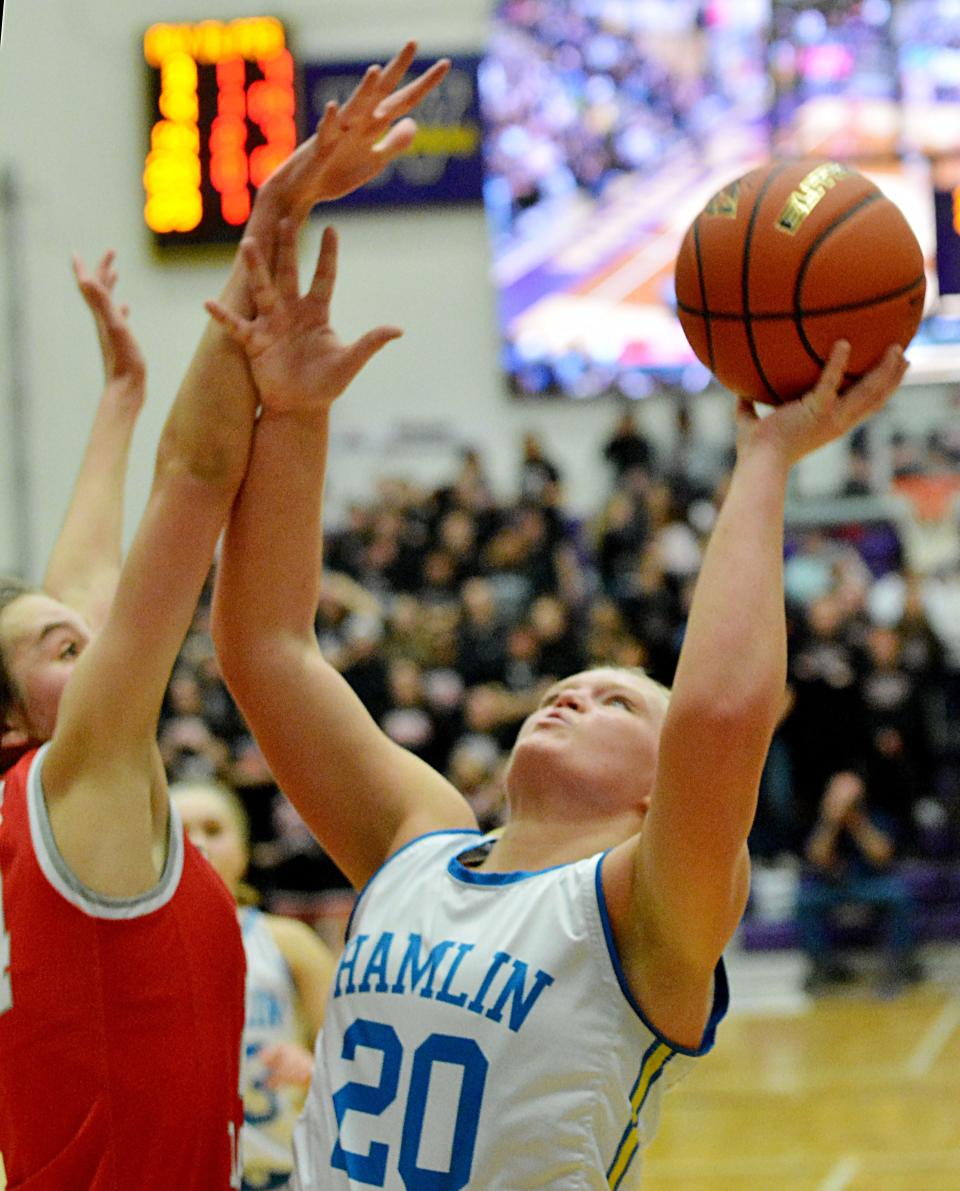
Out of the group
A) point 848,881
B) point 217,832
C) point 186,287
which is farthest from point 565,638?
point 217,832

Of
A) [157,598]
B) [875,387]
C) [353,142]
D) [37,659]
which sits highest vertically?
[353,142]

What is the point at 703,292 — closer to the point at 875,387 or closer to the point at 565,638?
the point at 875,387

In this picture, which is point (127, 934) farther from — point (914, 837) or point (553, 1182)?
point (914, 837)

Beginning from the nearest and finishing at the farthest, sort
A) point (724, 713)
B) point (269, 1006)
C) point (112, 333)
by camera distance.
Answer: point (724, 713) → point (112, 333) → point (269, 1006)

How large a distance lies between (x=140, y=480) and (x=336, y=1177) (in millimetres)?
11286

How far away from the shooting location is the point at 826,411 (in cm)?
196

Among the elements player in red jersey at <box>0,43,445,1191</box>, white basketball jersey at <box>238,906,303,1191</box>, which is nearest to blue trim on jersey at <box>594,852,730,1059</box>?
player in red jersey at <box>0,43,445,1191</box>

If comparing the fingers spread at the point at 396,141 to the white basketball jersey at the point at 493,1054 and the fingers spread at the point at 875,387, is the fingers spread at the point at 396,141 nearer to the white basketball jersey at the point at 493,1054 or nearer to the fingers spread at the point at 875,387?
the fingers spread at the point at 875,387

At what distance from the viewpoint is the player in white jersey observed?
11.3 feet

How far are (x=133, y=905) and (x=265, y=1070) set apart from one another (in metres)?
1.61

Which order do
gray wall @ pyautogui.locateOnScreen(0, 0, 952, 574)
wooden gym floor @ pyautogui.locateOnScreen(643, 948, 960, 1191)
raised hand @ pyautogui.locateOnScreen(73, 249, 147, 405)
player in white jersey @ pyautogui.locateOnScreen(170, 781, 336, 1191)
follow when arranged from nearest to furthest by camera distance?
raised hand @ pyautogui.locateOnScreen(73, 249, 147, 405) → player in white jersey @ pyautogui.locateOnScreen(170, 781, 336, 1191) → wooden gym floor @ pyautogui.locateOnScreen(643, 948, 960, 1191) → gray wall @ pyautogui.locateOnScreen(0, 0, 952, 574)

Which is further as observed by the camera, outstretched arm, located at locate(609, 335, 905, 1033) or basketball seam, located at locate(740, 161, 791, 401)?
basketball seam, located at locate(740, 161, 791, 401)

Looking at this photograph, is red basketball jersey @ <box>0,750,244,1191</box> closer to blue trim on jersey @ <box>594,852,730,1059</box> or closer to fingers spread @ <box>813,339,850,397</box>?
blue trim on jersey @ <box>594,852,730,1059</box>

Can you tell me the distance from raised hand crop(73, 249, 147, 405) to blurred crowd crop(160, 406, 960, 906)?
657 cm
